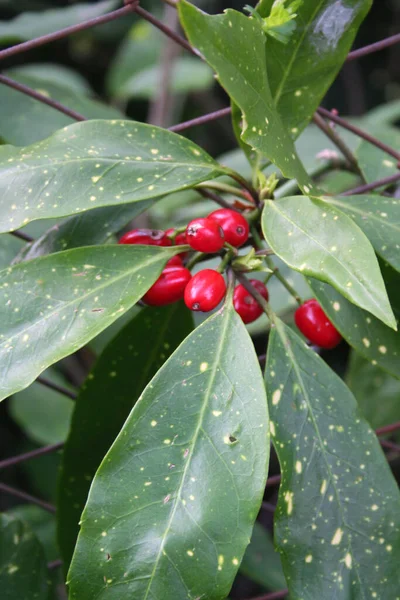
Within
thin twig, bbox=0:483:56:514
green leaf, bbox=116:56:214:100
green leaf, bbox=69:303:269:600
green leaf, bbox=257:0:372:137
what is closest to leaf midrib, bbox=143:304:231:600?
green leaf, bbox=69:303:269:600

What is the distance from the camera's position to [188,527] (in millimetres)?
595

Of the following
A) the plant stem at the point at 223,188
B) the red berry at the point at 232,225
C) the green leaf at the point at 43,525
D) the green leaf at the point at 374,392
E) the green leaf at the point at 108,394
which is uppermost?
the plant stem at the point at 223,188

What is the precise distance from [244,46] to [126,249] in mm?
238

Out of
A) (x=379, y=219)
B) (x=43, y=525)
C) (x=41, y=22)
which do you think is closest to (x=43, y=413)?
(x=43, y=525)

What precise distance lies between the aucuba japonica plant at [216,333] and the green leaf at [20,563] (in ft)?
0.29

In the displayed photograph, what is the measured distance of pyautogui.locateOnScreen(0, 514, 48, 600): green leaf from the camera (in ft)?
2.92

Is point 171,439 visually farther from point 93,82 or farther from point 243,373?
point 93,82

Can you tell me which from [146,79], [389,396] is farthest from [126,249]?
[146,79]

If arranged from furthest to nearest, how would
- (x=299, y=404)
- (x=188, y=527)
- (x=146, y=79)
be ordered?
1. (x=146, y=79)
2. (x=299, y=404)
3. (x=188, y=527)

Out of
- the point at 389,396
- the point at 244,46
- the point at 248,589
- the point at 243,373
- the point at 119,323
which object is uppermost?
the point at 244,46

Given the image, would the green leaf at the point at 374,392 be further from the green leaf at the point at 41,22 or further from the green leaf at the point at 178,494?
the green leaf at the point at 41,22

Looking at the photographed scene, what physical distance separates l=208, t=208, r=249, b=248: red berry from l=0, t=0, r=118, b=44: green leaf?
0.73 meters

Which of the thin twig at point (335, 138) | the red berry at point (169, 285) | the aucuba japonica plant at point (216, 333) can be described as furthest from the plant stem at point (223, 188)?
the thin twig at point (335, 138)

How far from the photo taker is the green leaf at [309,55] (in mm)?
737
